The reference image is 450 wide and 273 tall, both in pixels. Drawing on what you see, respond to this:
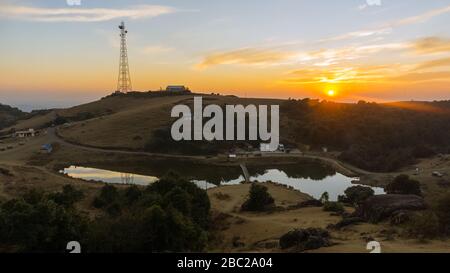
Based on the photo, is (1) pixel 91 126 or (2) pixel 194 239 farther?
(1) pixel 91 126

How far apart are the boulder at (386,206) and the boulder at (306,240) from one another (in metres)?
4.91

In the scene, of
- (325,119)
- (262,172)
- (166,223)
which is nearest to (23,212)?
(166,223)

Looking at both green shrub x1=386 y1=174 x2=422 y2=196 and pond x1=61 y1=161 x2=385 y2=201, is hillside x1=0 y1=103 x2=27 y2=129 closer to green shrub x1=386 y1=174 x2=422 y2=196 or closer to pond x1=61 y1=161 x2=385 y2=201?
pond x1=61 y1=161 x2=385 y2=201

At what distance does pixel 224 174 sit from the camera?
170 feet

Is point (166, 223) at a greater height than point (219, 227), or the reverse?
point (166, 223)

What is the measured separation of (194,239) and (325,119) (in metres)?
64.5

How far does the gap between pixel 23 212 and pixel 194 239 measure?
6.56 m

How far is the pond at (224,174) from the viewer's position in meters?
45.3

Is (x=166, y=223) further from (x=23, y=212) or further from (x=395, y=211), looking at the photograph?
(x=395, y=211)

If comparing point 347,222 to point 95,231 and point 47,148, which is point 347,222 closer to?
point 95,231

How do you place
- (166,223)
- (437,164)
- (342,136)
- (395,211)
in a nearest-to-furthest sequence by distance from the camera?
(166,223), (395,211), (437,164), (342,136)

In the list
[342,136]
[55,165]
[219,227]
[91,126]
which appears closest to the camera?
[219,227]

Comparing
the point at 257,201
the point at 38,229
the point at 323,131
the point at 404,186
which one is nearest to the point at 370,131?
the point at 323,131

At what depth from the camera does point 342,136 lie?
71438 millimetres
